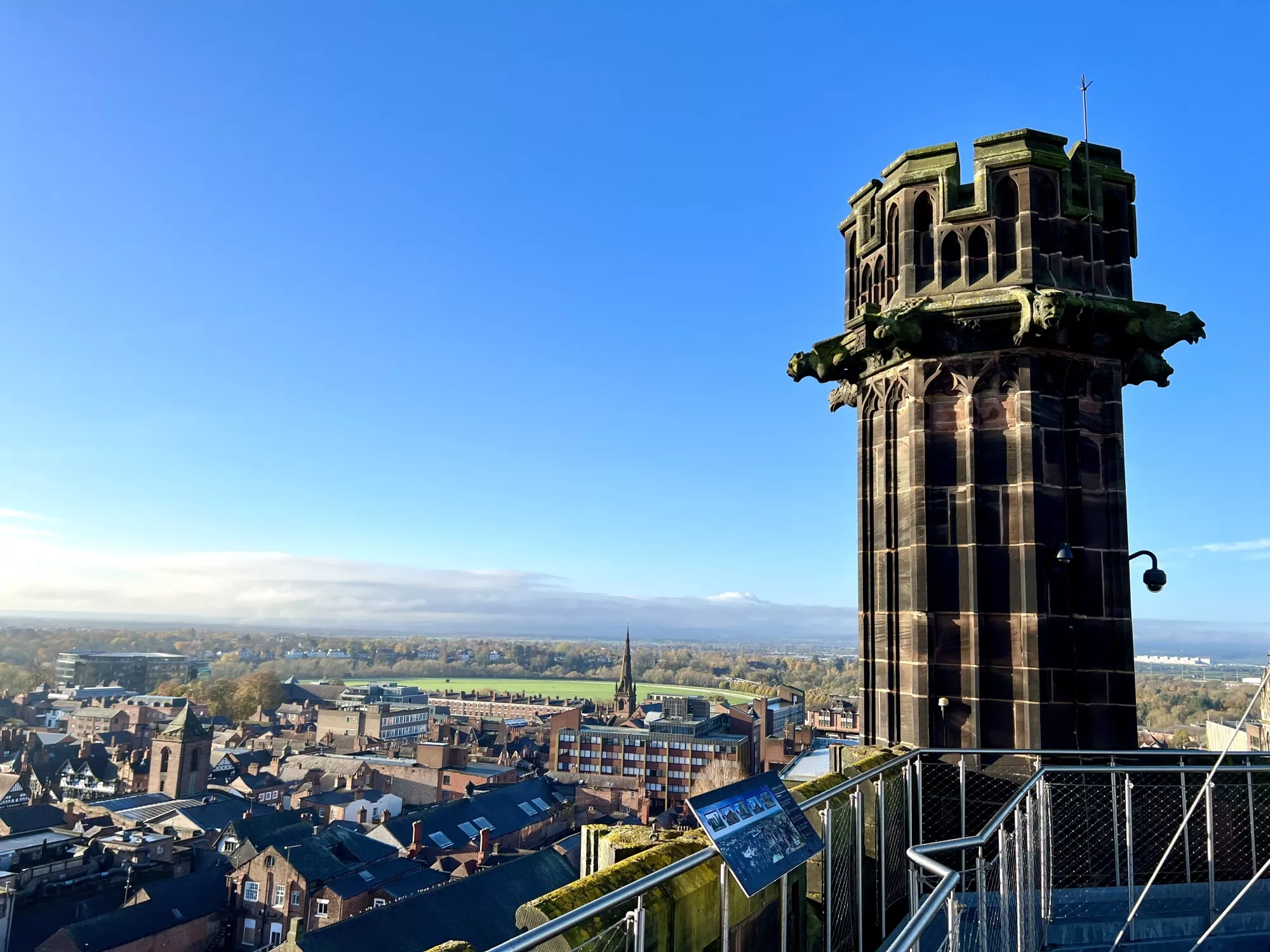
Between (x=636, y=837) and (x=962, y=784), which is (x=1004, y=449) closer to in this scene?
(x=962, y=784)

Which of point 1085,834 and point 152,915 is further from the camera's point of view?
point 152,915

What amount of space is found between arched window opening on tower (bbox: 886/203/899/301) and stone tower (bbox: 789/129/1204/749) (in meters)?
0.13

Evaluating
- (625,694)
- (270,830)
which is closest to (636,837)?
(270,830)

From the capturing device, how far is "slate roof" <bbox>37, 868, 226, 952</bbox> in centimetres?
3747

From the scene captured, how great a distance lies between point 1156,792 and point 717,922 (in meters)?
6.15

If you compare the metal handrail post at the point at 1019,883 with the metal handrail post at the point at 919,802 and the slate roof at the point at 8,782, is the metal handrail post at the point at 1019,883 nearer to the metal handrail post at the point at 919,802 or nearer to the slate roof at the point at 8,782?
the metal handrail post at the point at 919,802

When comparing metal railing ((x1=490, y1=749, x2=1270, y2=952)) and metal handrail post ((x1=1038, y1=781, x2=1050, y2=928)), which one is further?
metal handrail post ((x1=1038, y1=781, x2=1050, y2=928))

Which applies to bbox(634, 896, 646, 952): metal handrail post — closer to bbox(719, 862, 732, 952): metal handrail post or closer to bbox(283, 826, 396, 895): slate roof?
bbox(719, 862, 732, 952): metal handrail post

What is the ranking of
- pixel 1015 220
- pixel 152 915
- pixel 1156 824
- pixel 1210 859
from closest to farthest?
pixel 1210 859, pixel 1156 824, pixel 1015 220, pixel 152 915

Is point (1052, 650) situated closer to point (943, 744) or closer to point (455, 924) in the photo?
point (943, 744)

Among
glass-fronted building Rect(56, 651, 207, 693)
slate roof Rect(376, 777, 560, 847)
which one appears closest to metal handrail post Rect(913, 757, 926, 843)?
slate roof Rect(376, 777, 560, 847)

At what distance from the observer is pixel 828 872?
18.0ft

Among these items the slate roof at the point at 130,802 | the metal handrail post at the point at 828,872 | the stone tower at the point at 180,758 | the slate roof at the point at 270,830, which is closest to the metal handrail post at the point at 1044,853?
the metal handrail post at the point at 828,872

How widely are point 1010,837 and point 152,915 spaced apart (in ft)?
149
